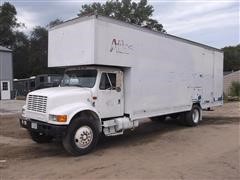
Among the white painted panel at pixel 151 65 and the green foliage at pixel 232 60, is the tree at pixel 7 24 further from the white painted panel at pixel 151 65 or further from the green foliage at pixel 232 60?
the green foliage at pixel 232 60

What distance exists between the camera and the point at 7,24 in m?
57.0

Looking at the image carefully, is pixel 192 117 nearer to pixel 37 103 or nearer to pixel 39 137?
pixel 39 137

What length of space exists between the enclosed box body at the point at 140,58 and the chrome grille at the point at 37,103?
1.50 meters

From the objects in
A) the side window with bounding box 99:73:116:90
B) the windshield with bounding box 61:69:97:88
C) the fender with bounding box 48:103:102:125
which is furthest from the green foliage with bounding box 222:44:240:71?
the fender with bounding box 48:103:102:125

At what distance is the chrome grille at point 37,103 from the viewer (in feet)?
27.4

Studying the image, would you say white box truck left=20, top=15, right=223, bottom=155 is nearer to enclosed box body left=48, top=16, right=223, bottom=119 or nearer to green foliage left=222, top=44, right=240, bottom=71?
enclosed box body left=48, top=16, right=223, bottom=119

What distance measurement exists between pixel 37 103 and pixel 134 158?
2.93 metres

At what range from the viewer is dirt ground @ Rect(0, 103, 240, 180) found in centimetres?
668

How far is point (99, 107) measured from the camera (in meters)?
9.16

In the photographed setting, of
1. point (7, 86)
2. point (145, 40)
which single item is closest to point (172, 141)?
point (145, 40)

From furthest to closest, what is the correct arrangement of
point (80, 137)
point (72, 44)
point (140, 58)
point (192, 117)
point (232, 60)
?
point (232, 60)
point (192, 117)
point (140, 58)
point (72, 44)
point (80, 137)

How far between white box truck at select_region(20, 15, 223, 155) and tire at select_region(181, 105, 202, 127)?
870mm

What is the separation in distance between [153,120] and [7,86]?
1025 inches

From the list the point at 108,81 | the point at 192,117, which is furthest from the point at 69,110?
the point at 192,117
